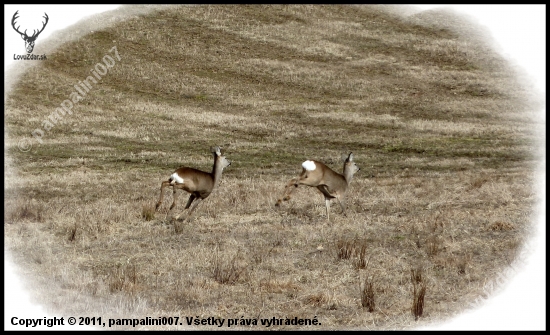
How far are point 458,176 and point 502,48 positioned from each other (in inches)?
2496

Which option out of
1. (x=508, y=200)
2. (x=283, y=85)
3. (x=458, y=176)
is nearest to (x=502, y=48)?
(x=283, y=85)

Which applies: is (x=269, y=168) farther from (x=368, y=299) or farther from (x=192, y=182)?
(x=368, y=299)

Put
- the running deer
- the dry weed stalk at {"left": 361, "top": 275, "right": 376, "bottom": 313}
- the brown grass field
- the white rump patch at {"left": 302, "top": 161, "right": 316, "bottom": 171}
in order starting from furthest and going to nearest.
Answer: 1. the white rump patch at {"left": 302, "top": 161, "right": 316, "bottom": 171}
2. the running deer
3. the brown grass field
4. the dry weed stalk at {"left": 361, "top": 275, "right": 376, "bottom": 313}

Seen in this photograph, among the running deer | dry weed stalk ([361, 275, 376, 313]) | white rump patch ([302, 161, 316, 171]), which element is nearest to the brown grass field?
dry weed stalk ([361, 275, 376, 313])

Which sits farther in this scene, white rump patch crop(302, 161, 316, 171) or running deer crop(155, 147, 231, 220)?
white rump patch crop(302, 161, 316, 171)

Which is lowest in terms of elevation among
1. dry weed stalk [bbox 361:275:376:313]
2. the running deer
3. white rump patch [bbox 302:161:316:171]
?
dry weed stalk [bbox 361:275:376:313]

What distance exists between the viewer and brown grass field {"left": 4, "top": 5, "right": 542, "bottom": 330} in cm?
958

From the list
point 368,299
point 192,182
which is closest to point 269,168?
point 192,182

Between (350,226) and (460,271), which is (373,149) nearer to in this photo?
(350,226)

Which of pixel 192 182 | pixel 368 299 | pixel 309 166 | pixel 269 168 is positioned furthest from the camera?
pixel 269 168

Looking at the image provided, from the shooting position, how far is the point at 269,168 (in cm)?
2873

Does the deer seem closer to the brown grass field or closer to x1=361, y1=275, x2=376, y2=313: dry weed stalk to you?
the brown grass field

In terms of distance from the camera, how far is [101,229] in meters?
13.6

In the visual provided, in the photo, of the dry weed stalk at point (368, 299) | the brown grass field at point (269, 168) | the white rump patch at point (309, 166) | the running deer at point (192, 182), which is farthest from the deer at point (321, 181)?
the dry weed stalk at point (368, 299)
